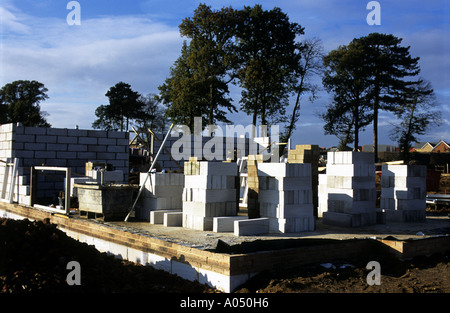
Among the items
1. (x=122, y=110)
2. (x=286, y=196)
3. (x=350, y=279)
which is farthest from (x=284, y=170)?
(x=122, y=110)

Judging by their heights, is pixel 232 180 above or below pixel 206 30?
below

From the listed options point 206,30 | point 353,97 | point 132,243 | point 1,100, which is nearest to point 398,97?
point 353,97

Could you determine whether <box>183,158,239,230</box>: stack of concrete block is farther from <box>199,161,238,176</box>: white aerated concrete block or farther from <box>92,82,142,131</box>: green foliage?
<box>92,82,142,131</box>: green foliage

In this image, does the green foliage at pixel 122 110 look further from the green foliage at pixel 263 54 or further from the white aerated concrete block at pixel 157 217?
the white aerated concrete block at pixel 157 217

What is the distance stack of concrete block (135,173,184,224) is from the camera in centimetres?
967

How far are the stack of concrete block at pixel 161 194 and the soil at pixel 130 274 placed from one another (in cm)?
250

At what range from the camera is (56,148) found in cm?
1459

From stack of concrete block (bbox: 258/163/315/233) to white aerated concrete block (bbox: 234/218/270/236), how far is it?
0.24 meters

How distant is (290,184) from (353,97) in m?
23.8

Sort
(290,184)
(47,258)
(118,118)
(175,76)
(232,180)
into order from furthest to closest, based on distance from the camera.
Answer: (118,118)
(175,76)
(232,180)
(290,184)
(47,258)
